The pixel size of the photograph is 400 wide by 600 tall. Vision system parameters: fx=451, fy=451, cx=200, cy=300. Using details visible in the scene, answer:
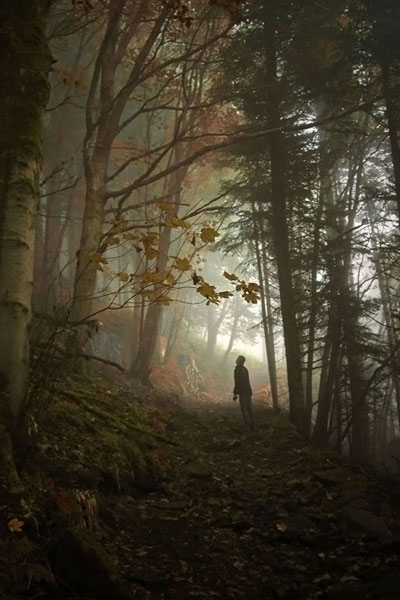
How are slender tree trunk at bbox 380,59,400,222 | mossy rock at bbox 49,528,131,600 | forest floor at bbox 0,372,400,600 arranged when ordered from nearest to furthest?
1. mossy rock at bbox 49,528,131,600
2. forest floor at bbox 0,372,400,600
3. slender tree trunk at bbox 380,59,400,222

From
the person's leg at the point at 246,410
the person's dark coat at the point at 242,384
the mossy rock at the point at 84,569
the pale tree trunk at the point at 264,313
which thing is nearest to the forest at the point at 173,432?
the mossy rock at the point at 84,569

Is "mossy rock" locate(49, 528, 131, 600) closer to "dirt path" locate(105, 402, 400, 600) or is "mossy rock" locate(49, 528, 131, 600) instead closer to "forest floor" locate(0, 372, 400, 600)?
"forest floor" locate(0, 372, 400, 600)

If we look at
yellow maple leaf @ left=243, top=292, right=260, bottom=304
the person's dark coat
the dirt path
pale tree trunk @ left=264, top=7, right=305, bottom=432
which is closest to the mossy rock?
the dirt path

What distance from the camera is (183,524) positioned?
14.6ft

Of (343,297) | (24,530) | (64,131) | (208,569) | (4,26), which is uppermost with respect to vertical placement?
(64,131)

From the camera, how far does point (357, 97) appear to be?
9281 mm

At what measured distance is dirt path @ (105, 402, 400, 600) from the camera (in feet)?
10.8

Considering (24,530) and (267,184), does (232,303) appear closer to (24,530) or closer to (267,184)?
(267,184)

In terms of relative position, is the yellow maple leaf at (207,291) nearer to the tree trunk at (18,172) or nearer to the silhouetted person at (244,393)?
the tree trunk at (18,172)

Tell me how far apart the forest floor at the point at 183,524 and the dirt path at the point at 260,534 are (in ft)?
0.04

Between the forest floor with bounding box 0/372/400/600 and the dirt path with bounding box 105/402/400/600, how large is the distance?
1cm

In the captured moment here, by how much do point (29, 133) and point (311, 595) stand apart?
4.46 metres

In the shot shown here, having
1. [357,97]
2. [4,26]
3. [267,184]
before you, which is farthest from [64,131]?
[4,26]

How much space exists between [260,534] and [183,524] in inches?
30.1
